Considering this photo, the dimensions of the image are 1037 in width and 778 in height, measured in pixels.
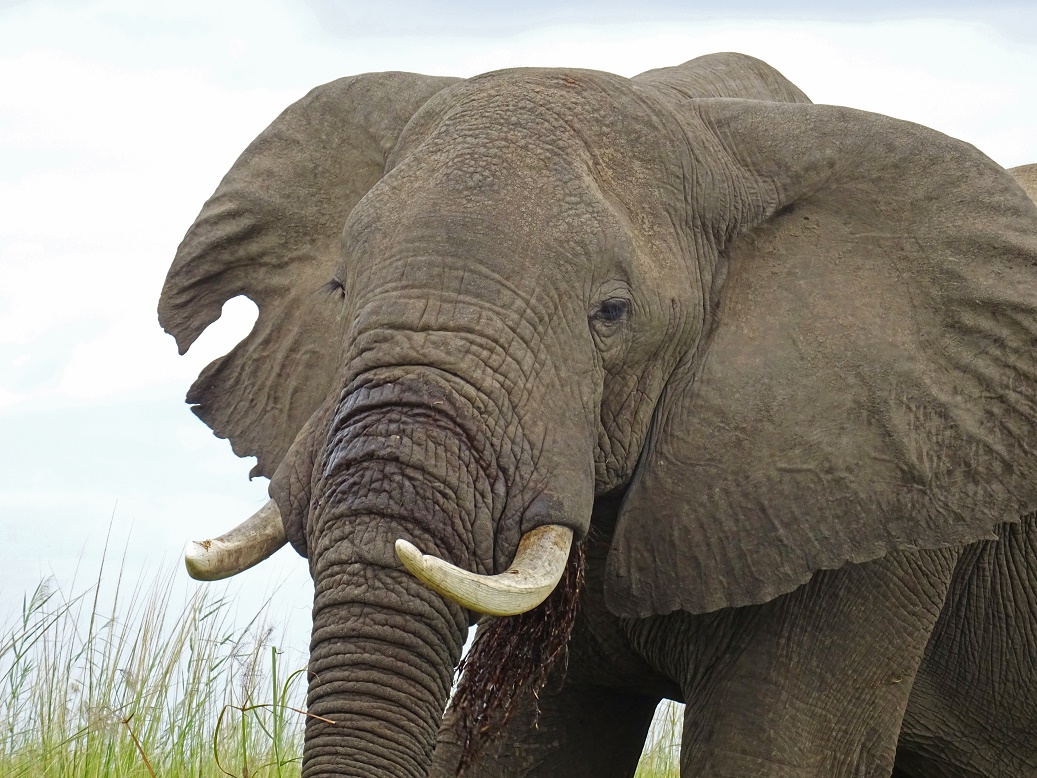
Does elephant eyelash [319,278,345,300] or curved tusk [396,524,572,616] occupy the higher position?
elephant eyelash [319,278,345,300]

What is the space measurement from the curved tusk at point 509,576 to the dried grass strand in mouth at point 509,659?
34 centimetres

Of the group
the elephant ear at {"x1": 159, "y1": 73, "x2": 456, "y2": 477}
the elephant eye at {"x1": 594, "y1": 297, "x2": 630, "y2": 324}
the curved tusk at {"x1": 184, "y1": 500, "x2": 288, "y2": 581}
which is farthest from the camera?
the elephant ear at {"x1": 159, "y1": 73, "x2": 456, "y2": 477}

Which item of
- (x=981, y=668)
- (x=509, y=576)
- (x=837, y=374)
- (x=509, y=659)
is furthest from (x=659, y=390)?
(x=981, y=668)

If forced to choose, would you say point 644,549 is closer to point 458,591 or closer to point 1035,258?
point 458,591

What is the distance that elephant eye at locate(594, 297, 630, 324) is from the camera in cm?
371

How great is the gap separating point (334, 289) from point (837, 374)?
51.7 inches

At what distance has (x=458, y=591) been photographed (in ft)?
10.3

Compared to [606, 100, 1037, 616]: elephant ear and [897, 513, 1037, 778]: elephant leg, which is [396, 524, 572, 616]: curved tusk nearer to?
[606, 100, 1037, 616]: elephant ear

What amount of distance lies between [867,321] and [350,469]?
4.36 feet

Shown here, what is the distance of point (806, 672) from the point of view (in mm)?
4203

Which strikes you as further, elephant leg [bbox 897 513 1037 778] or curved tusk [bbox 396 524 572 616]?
elephant leg [bbox 897 513 1037 778]

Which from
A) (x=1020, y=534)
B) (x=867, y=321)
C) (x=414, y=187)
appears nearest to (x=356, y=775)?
(x=414, y=187)

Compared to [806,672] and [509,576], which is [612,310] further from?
[806,672]

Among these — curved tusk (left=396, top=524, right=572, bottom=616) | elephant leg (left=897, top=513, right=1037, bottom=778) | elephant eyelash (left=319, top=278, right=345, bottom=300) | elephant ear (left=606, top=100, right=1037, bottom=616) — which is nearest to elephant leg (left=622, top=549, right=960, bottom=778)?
elephant ear (left=606, top=100, right=1037, bottom=616)
